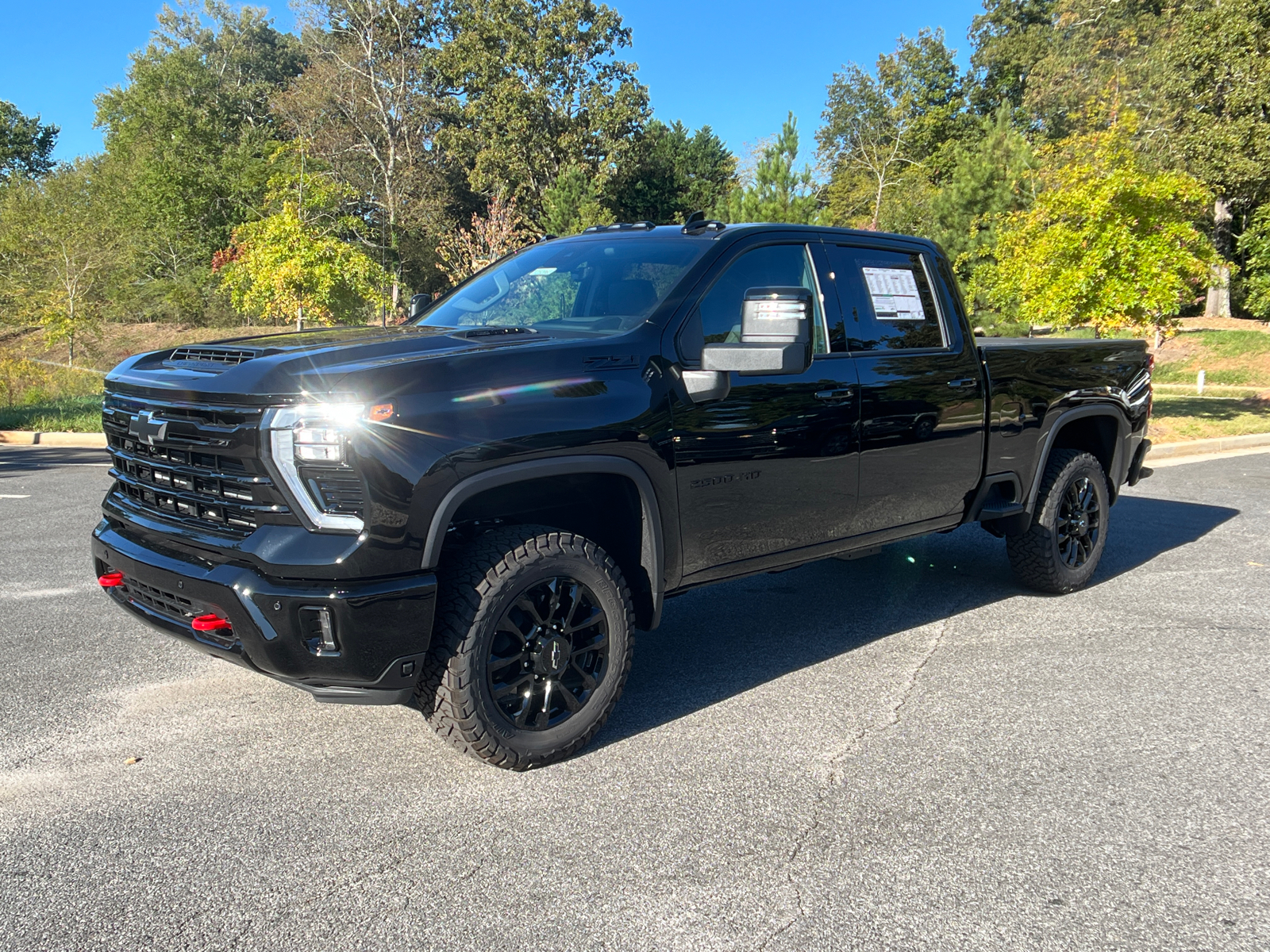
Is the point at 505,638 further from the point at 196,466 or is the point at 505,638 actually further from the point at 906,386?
the point at 906,386

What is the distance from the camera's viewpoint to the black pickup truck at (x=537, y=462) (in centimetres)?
307

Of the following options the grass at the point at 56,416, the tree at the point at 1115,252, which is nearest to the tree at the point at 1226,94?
the tree at the point at 1115,252

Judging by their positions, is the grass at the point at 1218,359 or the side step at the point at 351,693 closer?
the side step at the point at 351,693

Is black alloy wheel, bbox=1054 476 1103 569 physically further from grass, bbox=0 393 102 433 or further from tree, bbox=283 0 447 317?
tree, bbox=283 0 447 317

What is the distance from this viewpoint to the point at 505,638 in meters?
3.50

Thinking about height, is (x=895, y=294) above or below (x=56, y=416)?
above

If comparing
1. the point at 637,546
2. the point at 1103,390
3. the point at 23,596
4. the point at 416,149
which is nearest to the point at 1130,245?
the point at 1103,390

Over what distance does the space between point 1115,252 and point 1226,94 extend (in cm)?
1596

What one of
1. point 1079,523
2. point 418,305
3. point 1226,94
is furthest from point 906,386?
point 1226,94

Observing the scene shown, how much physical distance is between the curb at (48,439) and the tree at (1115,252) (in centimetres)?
1395

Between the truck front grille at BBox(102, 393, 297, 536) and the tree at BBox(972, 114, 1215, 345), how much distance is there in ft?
46.2

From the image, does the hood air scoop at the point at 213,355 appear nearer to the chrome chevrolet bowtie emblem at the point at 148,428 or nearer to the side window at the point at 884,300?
the chrome chevrolet bowtie emblem at the point at 148,428

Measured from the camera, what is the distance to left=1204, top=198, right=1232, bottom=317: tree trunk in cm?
3145

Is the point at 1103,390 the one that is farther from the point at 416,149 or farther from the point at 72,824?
the point at 416,149
